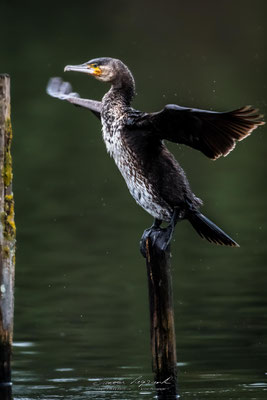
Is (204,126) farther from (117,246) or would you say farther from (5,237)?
(117,246)

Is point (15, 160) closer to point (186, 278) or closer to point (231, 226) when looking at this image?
point (231, 226)

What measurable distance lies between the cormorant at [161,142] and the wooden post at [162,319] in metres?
0.10

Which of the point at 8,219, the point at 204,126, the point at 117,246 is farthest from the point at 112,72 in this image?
the point at 117,246

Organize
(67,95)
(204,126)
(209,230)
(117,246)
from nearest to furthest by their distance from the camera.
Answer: (204,126), (209,230), (67,95), (117,246)

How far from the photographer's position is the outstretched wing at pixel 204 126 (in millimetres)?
6047

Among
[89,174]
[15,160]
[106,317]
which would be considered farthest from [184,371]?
[15,160]

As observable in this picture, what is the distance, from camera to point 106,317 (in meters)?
8.50

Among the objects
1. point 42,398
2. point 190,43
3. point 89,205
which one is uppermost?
point 190,43

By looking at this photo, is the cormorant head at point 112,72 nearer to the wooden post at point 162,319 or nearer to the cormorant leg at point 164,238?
the cormorant leg at point 164,238

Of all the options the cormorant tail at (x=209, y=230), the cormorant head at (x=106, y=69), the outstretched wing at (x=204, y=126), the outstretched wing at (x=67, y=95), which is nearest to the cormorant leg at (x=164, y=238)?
the cormorant tail at (x=209, y=230)

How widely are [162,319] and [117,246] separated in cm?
480

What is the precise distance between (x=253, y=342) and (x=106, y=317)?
4.30 feet

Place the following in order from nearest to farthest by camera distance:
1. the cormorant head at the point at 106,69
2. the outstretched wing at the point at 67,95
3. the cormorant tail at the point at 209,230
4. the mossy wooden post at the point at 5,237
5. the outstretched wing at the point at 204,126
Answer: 1. the outstretched wing at the point at 204,126
2. the mossy wooden post at the point at 5,237
3. the cormorant tail at the point at 209,230
4. the cormorant head at the point at 106,69
5. the outstretched wing at the point at 67,95

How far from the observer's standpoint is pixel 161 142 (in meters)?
6.76
